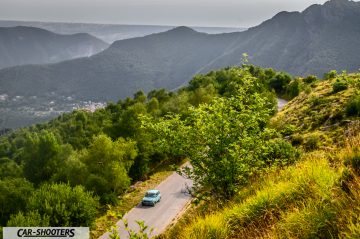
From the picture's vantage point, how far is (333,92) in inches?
1706

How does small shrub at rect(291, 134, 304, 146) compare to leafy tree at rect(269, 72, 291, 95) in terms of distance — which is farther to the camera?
leafy tree at rect(269, 72, 291, 95)

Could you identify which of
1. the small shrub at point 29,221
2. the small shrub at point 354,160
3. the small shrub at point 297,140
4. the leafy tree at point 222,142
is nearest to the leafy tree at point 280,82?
the small shrub at point 297,140

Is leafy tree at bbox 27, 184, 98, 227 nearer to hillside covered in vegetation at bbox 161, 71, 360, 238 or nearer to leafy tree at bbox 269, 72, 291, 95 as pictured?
hillside covered in vegetation at bbox 161, 71, 360, 238

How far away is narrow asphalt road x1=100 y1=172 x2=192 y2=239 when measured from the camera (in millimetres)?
39981

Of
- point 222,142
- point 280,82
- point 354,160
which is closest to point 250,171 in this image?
point 222,142

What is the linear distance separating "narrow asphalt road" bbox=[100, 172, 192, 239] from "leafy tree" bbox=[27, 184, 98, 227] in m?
3.36

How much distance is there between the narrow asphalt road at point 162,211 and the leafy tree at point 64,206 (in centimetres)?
336

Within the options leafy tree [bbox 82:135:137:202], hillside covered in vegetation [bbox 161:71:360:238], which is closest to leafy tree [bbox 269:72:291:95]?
leafy tree [bbox 82:135:137:202]

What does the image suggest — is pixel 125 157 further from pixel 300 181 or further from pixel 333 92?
pixel 300 181

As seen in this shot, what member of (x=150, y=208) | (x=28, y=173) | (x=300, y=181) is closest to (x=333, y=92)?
(x=150, y=208)

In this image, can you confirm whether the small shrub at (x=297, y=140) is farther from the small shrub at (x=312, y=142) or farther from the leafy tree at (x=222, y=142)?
the leafy tree at (x=222, y=142)

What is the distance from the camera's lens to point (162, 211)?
4459cm

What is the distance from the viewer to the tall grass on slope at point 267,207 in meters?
9.65

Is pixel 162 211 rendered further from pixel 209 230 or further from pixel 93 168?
pixel 209 230
